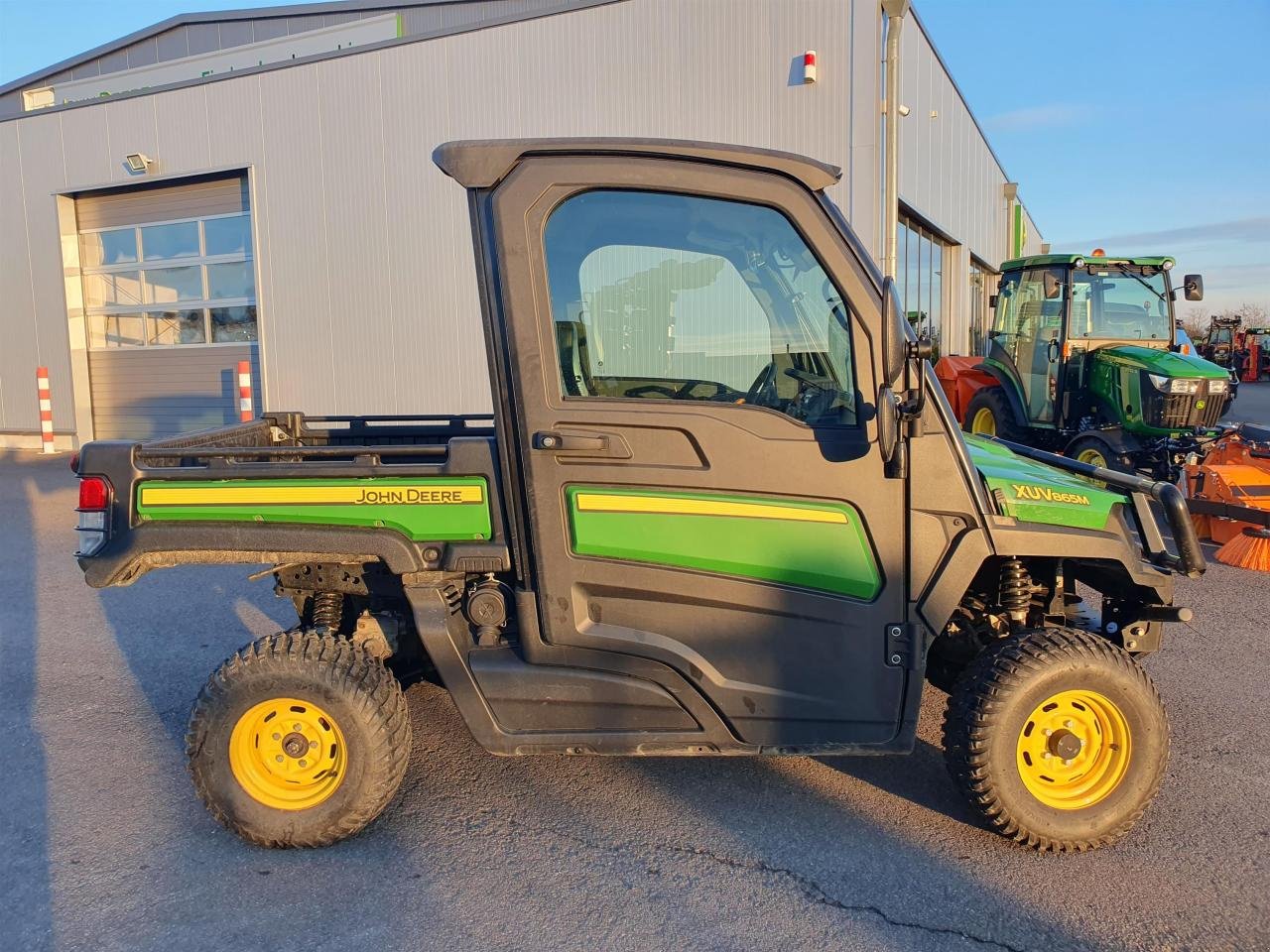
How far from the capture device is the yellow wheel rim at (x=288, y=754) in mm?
3209

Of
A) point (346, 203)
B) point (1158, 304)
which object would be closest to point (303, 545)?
point (1158, 304)

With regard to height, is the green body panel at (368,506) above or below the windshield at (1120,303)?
below

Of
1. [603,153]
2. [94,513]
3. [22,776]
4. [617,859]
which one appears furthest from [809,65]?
[22,776]

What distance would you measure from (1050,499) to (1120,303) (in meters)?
8.35

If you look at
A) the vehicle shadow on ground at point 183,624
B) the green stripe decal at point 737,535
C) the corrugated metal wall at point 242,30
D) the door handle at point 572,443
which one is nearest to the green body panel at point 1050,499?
the green stripe decal at point 737,535

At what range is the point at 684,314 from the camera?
3162 mm

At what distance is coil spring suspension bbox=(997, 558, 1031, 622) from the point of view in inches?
134

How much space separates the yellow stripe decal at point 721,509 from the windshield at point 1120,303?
27.3 feet

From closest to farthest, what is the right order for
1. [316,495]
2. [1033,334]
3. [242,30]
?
[316,495]
[1033,334]
[242,30]

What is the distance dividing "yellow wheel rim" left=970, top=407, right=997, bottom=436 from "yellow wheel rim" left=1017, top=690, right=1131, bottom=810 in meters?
8.71

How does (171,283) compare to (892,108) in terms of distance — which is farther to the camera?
(171,283)

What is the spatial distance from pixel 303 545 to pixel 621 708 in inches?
48.6

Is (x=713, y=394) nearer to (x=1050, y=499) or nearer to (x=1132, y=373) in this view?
(x=1050, y=499)

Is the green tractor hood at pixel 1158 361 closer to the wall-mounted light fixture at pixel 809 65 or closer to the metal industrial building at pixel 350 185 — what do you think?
the metal industrial building at pixel 350 185
